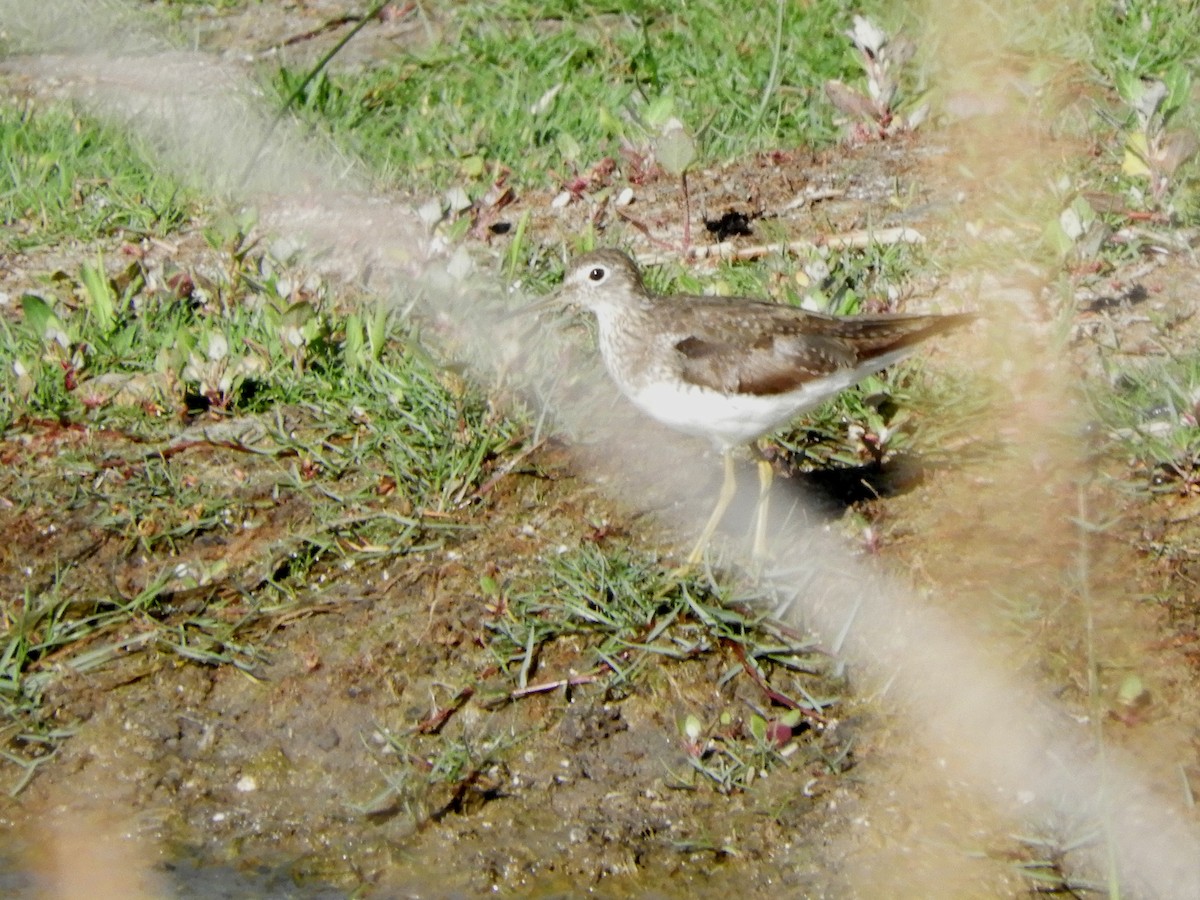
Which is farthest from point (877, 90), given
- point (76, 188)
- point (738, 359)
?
point (76, 188)

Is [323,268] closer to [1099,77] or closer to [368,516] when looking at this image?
[368,516]

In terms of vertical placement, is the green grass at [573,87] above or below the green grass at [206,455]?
above

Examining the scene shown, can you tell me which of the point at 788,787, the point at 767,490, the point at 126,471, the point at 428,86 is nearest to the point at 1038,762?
the point at 788,787

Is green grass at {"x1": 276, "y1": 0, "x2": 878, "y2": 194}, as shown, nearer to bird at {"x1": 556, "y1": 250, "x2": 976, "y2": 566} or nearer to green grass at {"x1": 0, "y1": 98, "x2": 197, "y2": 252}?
green grass at {"x1": 0, "y1": 98, "x2": 197, "y2": 252}

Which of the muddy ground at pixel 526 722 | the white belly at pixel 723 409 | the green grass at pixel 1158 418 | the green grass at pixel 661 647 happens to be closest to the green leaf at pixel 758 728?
the green grass at pixel 661 647

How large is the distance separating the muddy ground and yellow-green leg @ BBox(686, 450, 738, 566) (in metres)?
0.22

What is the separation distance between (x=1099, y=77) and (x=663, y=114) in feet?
6.84

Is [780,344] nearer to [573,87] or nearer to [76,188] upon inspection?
[573,87]

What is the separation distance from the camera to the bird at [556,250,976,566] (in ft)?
16.0

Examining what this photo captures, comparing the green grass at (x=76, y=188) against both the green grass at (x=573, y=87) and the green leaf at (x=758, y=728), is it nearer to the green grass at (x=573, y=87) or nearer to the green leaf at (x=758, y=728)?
the green grass at (x=573, y=87)

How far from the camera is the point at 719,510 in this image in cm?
509

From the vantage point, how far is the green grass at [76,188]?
22.0ft

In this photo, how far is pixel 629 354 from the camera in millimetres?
5160

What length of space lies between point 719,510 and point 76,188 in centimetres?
348
